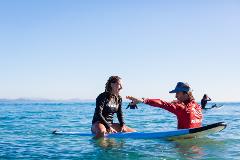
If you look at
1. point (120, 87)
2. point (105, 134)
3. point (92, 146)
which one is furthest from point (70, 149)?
point (120, 87)

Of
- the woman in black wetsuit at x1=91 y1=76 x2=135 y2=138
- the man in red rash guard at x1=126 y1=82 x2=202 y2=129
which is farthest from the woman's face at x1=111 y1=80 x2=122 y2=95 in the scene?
the man in red rash guard at x1=126 y1=82 x2=202 y2=129

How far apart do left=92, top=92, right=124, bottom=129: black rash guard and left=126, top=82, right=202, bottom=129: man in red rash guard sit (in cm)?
231

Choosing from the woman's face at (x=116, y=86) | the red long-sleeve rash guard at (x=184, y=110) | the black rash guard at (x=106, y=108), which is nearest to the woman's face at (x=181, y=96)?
the red long-sleeve rash guard at (x=184, y=110)

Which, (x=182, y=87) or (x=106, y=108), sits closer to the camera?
(x=182, y=87)

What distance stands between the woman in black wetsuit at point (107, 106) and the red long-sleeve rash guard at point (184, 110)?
2161 millimetres

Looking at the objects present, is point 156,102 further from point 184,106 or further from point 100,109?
point 100,109

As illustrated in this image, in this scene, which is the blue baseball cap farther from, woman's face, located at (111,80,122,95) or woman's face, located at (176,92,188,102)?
woman's face, located at (111,80,122,95)

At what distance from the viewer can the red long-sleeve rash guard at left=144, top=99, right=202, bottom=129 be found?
9227mm

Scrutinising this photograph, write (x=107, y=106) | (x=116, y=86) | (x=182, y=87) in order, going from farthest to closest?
(x=107, y=106), (x=116, y=86), (x=182, y=87)

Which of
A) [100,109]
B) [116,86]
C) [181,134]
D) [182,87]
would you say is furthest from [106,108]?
[182,87]

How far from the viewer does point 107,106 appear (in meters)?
11.8

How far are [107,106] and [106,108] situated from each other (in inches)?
2.9

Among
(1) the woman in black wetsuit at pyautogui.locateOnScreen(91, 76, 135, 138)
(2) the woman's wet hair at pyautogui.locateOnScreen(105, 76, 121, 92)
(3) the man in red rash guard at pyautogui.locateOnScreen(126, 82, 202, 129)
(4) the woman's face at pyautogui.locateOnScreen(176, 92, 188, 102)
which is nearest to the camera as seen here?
(3) the man in red rash guard at pyautogui.locateOnScreen(126, 82, 202, 129)

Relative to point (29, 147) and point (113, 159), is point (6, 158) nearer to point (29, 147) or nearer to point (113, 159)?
point (29, 147)
